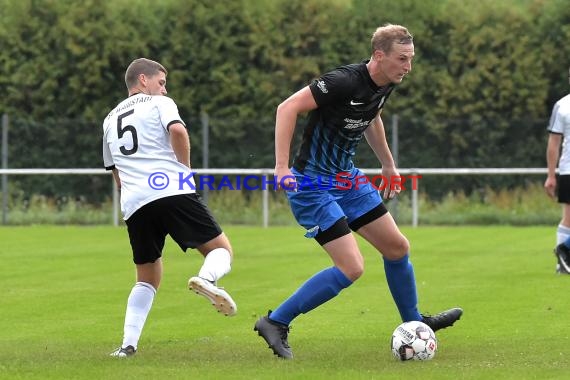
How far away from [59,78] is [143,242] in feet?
63.0

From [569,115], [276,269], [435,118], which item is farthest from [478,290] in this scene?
[435,118]

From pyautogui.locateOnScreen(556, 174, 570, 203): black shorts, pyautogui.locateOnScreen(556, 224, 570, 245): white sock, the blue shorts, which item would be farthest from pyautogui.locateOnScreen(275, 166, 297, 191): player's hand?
pyautogui.locateOnScreen(556, 224, 570, 245): white sock

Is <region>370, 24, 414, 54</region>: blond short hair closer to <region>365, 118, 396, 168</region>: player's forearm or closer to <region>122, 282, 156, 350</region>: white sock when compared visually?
<region>365, 118, 396, 168</region>: player's forearm

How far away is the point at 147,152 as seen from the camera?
7.81 m

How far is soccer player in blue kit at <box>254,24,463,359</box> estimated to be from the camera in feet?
25.1

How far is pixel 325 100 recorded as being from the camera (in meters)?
7.63

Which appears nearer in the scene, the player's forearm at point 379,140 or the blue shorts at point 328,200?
the blue shorts at point 328,200

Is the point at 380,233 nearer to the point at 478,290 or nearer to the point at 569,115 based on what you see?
the point at 478,290

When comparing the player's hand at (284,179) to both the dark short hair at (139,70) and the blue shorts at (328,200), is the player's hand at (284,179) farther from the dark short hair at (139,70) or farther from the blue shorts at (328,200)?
the dark short hair at (139,70)

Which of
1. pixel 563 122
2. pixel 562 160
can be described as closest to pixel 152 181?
pixel 563 122

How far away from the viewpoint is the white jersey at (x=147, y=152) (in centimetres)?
775

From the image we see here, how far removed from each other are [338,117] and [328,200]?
508mm

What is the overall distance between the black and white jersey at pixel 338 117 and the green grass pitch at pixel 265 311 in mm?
1183

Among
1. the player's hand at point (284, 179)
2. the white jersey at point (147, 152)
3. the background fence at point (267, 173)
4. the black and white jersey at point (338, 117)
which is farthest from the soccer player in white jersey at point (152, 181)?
the background fence at point (267, 173)
